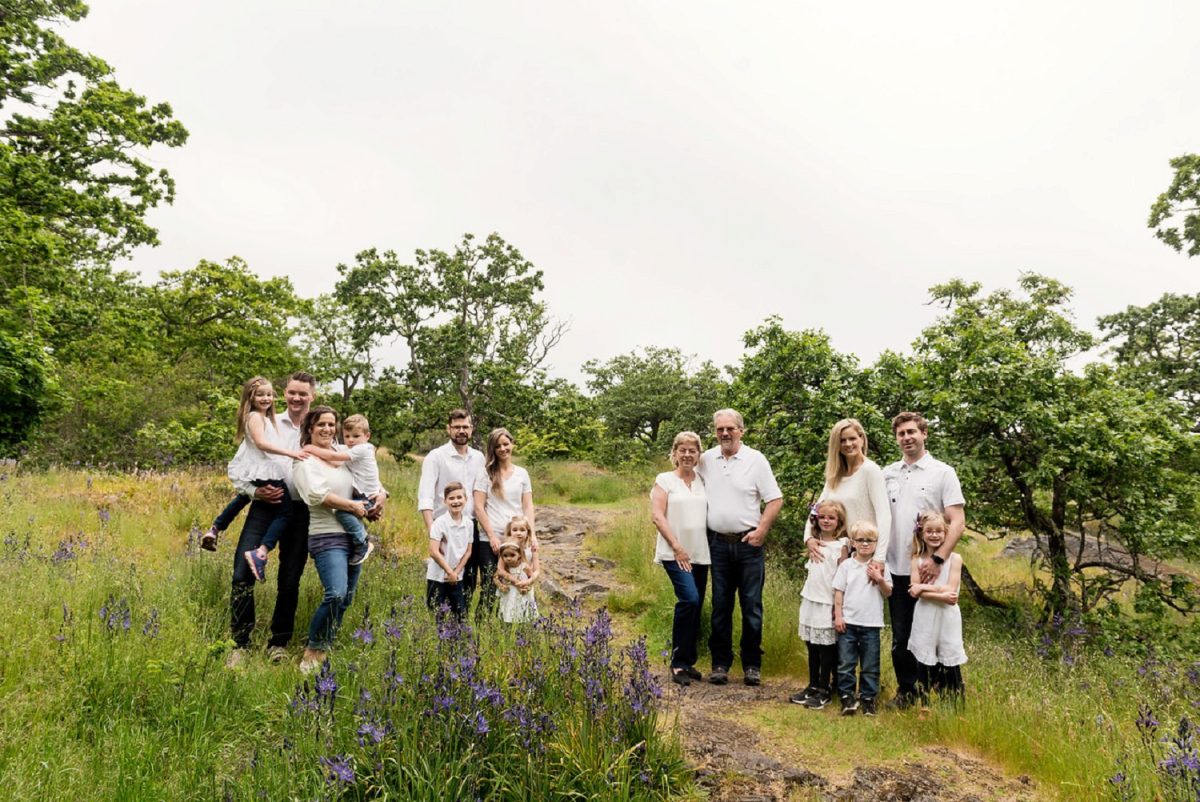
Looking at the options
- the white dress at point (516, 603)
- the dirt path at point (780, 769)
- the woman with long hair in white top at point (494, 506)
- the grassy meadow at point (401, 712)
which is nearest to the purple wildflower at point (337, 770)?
the grassy meadow at point (401, 712)

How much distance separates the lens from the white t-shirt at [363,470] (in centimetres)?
414

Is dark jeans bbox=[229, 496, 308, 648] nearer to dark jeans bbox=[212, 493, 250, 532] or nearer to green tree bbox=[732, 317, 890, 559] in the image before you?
dark jeans bbox=[212, 493, 250, 532]

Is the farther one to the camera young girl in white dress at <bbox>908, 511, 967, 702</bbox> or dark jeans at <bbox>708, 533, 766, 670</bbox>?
dark jeans at <bbox>708, 533, 766, 670</bbox>

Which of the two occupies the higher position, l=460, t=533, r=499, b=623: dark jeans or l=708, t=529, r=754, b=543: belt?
l=708, t=529, r=754, b=543: belt

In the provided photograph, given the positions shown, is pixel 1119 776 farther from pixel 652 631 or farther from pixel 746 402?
pixel 746 402

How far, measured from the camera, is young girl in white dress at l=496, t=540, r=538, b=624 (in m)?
4.28

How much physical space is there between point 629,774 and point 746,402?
20.7 feet

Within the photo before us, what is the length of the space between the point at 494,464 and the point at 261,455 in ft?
5.45

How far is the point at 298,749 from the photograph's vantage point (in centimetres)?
225

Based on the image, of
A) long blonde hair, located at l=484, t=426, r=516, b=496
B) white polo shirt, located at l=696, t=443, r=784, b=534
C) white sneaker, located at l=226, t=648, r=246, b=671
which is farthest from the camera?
long blonde hair, located at l=484, t=426, r=516, b=496

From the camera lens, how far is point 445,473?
4641 millimetres

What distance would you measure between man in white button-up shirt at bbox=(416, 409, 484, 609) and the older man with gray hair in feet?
5.86

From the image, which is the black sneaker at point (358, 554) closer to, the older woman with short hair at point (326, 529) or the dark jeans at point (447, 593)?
the older woman with short hair at point (326, 529)

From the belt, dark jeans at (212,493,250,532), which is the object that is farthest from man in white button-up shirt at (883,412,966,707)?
dark jeans at (212,493,250,532)
